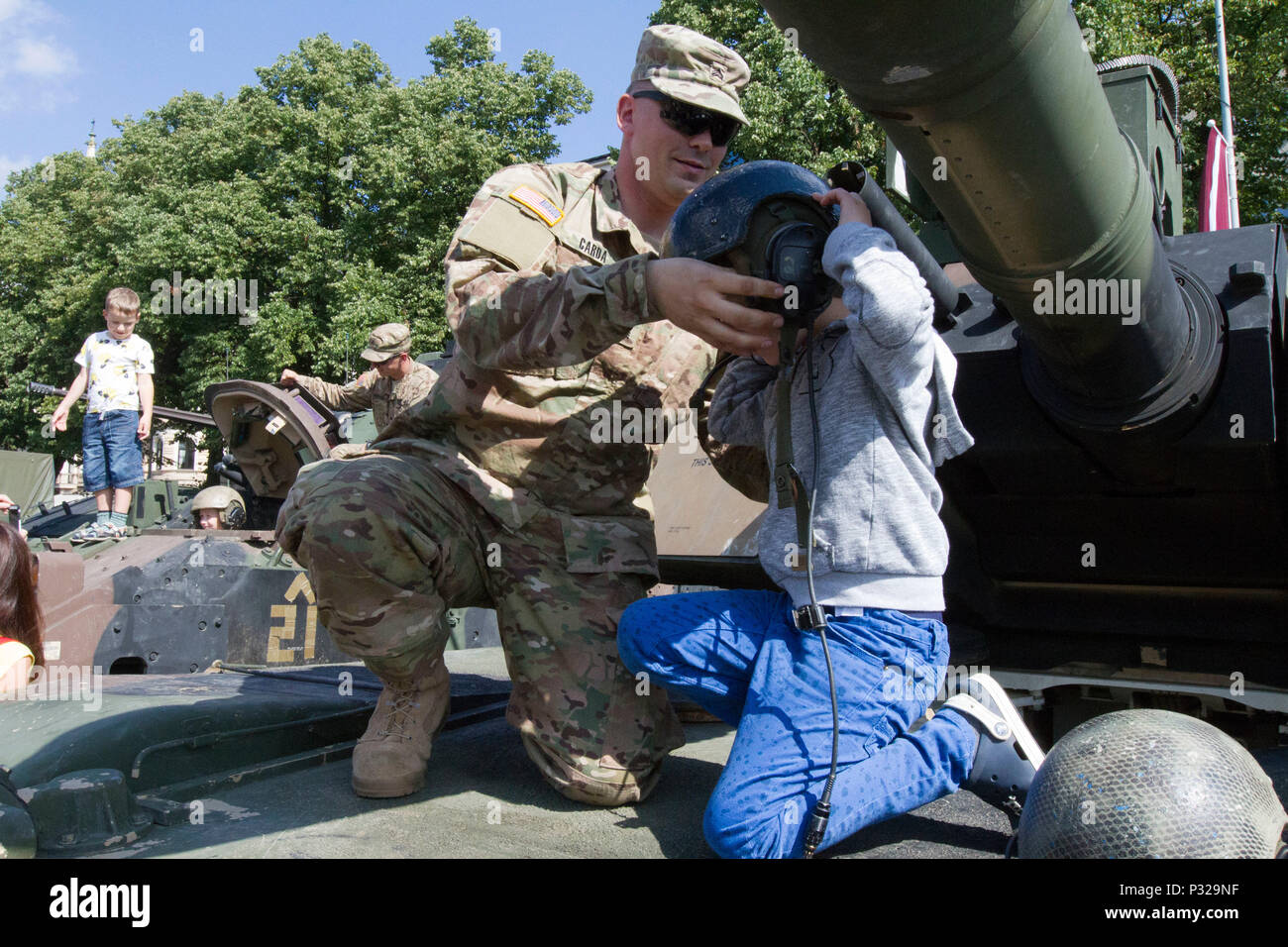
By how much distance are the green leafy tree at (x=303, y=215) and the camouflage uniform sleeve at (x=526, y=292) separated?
1638 centimetres

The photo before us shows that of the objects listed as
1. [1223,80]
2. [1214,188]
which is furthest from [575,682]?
[1223,80]

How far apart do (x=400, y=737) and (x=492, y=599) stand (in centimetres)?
56

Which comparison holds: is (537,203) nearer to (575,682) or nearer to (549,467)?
(549,467)

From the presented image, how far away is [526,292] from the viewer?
7.93ft

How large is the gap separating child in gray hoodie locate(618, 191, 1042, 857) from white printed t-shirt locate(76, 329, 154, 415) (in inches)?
247

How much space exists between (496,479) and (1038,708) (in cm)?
182

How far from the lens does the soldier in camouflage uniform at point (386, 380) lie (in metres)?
7.60

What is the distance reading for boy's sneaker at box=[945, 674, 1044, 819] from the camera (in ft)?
6.81

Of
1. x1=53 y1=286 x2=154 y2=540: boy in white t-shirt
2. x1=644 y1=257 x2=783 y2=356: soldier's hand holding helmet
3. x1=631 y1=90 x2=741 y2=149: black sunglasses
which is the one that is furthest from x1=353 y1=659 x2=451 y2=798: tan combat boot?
x1=53 y1=286 x2=154 y2=540: boy in white t-shirt

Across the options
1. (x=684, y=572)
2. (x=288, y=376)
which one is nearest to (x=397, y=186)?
(x=288, y=376)

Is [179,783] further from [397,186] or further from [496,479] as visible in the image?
[397,186]

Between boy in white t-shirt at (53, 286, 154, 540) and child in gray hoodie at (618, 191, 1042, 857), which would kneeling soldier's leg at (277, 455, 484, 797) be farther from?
boy in white t-shirt at (53, 286, 154, 540)

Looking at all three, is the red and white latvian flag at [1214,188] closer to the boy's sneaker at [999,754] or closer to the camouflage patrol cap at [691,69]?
the camouflage patrol cap at [691,69]

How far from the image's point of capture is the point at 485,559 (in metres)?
2.85
